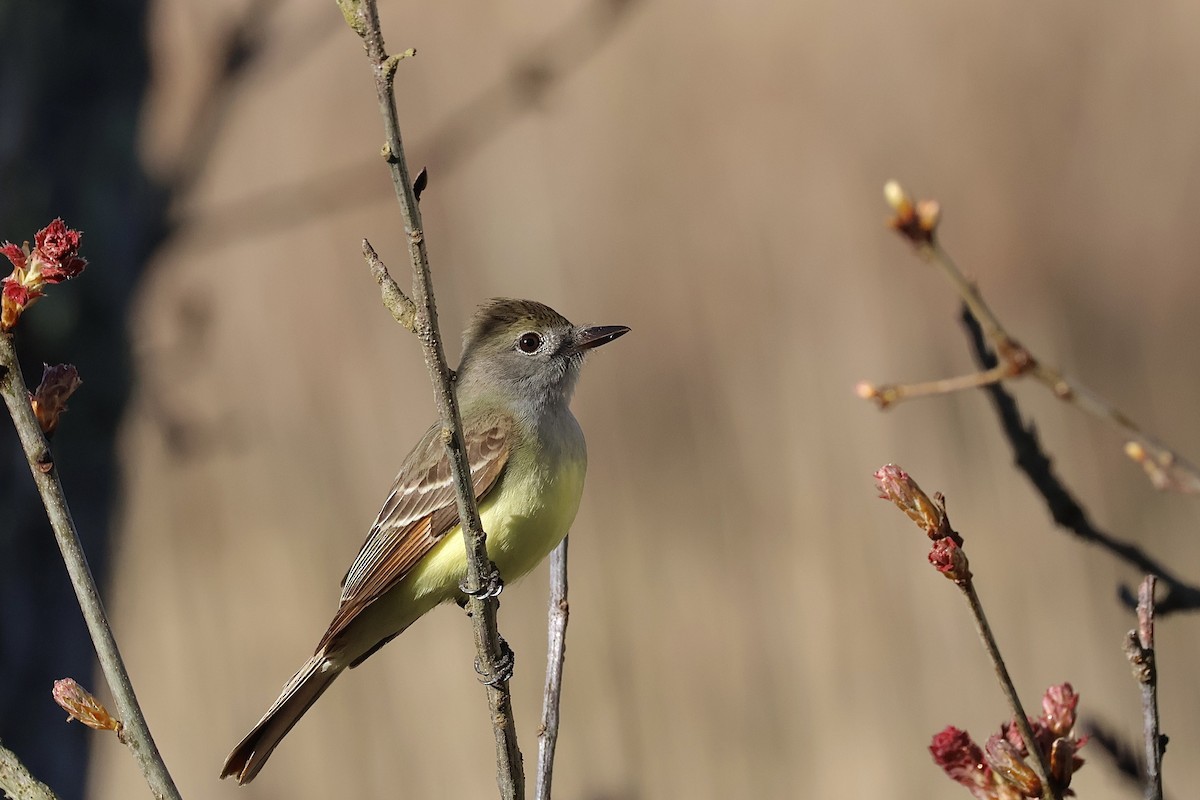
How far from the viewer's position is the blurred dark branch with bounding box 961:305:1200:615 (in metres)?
1.79

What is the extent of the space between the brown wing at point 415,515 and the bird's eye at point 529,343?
1.24ft

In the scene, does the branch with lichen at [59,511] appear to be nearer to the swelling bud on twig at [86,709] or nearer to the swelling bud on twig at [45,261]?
the swelling bud on twig at [45,261]

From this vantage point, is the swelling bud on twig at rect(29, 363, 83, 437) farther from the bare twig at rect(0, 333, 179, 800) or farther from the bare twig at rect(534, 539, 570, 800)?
the bare twig at rect(534, 539, 570, 800)

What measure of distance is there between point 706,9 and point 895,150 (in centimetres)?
98

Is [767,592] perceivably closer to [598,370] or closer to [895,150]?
[598,370]

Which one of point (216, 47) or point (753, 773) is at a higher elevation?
point (216, 47)

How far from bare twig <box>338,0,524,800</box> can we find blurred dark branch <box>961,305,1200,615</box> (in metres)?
0.74

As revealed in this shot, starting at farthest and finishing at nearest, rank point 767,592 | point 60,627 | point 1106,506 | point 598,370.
Result: point 598,370 < point 767,592 < point 1106,506 < point 60,627

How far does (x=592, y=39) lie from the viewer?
4.91 metres

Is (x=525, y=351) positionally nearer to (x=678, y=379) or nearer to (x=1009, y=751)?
(x=678, y=379)

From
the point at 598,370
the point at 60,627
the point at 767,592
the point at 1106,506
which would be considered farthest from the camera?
the point at 598,370

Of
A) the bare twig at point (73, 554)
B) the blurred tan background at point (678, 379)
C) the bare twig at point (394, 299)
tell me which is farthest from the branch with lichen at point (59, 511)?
the blurred tan background at point (678, 379)

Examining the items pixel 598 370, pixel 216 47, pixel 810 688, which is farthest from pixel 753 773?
pixel 216 47

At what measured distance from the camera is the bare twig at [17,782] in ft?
5.29
